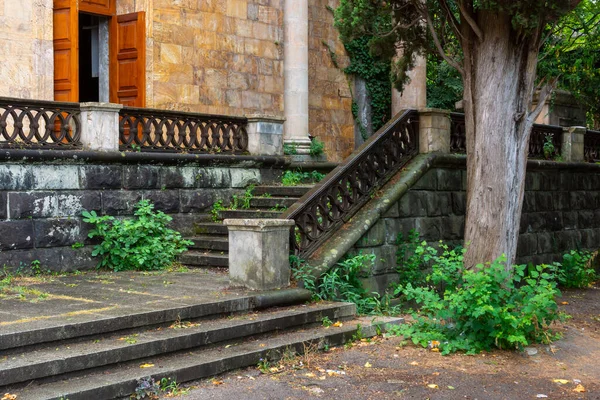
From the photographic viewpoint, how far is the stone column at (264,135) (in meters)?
12.7

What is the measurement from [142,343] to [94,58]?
9682 mm

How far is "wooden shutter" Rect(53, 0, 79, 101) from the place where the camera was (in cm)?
1289

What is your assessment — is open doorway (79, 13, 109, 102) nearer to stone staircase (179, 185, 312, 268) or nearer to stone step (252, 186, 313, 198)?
stone step (252, 186, 313, 198)

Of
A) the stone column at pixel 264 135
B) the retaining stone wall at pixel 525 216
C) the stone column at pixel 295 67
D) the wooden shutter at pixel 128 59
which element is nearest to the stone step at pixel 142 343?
the retaining stone wall at pixel 525 216

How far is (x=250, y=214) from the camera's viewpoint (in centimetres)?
1141

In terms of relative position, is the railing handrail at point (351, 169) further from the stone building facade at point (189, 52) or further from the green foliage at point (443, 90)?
the green foliage at point (443, 90)

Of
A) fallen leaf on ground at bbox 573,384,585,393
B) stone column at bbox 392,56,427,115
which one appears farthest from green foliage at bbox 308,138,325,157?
fallen leaf on ground at bbox 573,384,585,393

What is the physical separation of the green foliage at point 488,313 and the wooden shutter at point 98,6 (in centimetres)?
847

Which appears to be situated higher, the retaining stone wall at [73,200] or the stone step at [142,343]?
the retaining stone wall at [73,200]

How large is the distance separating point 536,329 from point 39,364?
501 centimetres

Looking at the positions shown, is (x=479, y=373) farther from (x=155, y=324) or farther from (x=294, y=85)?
(x=294, y=85)

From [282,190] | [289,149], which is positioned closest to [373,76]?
[289,149]

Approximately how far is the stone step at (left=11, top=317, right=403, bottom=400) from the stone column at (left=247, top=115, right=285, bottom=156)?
4706mm

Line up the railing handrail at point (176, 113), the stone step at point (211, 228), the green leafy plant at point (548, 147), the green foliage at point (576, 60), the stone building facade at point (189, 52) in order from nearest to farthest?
the railing handrail at point (176, 113) < the stone step at point (211, 228) < the stone building facade at point (189, 52) < the green foliage at point (576, 60) < the green leafy plant at point (548, 147)
